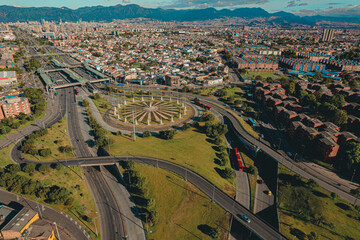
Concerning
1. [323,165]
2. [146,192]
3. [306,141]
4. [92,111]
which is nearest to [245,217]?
[146,192]

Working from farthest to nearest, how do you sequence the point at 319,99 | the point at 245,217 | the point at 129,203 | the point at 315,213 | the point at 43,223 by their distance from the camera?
the point at 319,99 < the point at 129,203 < the point at 315,213 < the point at 245,217 < the point at 43,223

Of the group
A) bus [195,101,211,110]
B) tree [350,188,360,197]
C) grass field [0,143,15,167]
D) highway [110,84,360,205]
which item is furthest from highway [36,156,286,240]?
bus [195,101,211,110]

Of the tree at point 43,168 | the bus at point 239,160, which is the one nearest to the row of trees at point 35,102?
the tree at point 43,168

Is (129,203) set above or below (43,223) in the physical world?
below

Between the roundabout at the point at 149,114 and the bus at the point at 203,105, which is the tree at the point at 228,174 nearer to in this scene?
the roundabout at the point at 149,114

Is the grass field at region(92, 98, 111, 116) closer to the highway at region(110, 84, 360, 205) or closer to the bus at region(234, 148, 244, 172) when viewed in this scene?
the highway at region(110, 84, 360, 205)

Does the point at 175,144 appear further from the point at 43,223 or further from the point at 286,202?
the point at 43,223
